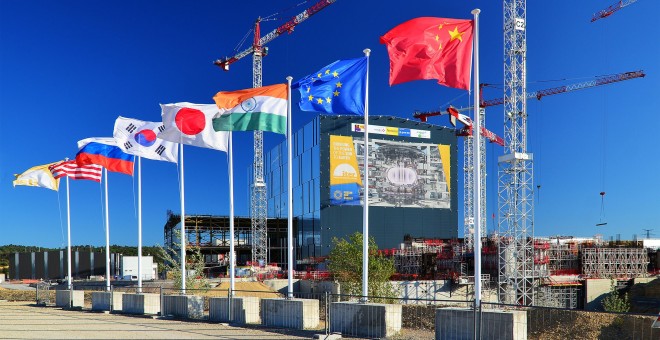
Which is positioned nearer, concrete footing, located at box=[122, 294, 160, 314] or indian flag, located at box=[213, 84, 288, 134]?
indian flag, located at box=[213, 84, 288, 134]

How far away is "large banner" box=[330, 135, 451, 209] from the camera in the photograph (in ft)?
279

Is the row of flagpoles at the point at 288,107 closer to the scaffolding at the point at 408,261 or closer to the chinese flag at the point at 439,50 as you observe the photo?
the chinese flag at the point at 439,50

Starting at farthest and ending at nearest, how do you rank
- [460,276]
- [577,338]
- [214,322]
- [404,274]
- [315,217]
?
[315,217] < [404,274] < [460,276] < [577,338] < [214,322]

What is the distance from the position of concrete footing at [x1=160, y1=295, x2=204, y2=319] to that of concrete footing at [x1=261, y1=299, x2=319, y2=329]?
447 centimetres

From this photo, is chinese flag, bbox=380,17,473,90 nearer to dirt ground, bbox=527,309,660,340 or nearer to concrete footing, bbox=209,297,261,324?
concrete footing, bbox=209,297,261,324

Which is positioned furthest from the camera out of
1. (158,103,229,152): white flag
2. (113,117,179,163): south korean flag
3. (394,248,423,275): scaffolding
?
(394,248,423,275): scaffolding

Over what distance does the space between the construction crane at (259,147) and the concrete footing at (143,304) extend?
6166cm

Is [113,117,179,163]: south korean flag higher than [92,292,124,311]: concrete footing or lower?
higher

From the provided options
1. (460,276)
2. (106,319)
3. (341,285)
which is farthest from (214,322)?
(460,276)

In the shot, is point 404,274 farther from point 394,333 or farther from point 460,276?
point 394,333

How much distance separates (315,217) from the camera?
85062 millimetres

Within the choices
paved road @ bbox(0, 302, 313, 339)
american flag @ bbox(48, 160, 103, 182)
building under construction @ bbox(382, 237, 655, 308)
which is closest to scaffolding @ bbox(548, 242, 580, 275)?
building under construction @ bbox(382, 237, 655, 308)

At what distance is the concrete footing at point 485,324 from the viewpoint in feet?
47.9

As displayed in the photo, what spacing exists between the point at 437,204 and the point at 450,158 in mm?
7366
